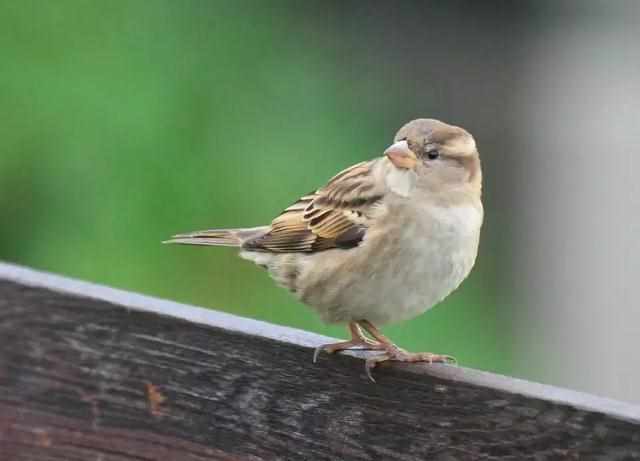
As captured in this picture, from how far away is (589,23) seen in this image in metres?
4.83

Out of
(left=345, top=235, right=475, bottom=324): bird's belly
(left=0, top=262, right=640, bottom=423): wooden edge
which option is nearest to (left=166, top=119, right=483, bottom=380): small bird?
(left=345, top=235, right=475, bottom=324): bird's belly

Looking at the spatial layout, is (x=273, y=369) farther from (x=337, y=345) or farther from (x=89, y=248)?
(x=89, y=248)

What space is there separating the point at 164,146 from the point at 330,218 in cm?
147

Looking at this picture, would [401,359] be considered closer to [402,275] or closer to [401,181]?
[402,275]

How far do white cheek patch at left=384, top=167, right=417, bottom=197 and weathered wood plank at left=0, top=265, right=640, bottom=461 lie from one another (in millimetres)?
579

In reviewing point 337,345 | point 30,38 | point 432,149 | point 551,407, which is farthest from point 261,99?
point 551,407

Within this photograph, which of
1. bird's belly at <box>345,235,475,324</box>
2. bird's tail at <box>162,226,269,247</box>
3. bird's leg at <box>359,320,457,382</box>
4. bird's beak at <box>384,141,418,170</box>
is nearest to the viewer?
bird's leg at <box>359,320,457,382</box>

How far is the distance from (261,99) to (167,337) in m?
2.43

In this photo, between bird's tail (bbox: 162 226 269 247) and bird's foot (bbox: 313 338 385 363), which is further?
bird's tail (bbox: 162 226 269 247)

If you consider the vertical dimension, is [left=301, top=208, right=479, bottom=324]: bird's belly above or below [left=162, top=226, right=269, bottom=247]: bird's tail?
above

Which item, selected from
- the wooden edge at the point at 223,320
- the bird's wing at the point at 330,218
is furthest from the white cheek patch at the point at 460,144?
the wooden edge at the point at 223,320

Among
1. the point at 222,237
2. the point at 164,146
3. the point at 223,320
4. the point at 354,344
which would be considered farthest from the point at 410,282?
the point at 164,146

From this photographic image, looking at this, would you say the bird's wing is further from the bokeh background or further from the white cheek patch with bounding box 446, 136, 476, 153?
the bokeh background

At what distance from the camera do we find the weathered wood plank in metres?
1.76
